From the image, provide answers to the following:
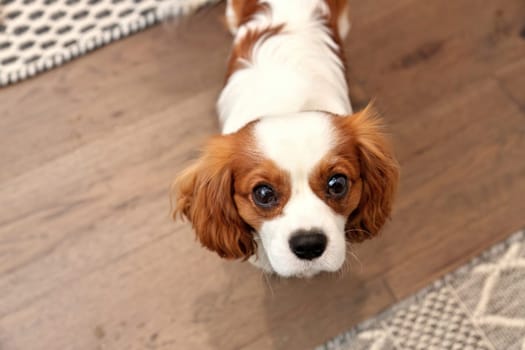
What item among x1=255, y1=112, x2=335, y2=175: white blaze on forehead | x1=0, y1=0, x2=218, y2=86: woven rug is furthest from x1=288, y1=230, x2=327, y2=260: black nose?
x1=0, y1=0, x2=218, y2=86: woven rug

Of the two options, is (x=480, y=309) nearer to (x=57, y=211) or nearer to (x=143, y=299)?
(x=143, y=299)

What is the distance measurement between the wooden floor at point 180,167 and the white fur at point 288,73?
0.40 meters

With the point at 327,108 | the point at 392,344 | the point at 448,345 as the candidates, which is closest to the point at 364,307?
the point at 392,344

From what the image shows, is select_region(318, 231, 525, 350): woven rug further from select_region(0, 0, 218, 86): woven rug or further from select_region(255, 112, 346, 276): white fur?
select_region(0, 0, 218, 86): woven rug

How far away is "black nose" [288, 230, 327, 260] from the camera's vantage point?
1111 mm

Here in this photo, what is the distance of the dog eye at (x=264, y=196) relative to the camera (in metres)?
1.14

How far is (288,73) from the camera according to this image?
1412 millimetres

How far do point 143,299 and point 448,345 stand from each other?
88 centimetres

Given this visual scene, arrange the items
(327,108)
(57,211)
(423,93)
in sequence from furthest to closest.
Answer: (423,93)
(57,211)
(327,108)


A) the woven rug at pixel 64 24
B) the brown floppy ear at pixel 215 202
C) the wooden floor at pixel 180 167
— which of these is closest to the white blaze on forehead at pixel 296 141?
the brown floppy ear at pixel 215 202

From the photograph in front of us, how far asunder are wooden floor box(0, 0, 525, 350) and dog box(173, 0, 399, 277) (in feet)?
0.94

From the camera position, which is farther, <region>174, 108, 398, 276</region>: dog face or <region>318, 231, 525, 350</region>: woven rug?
<region>318, 231, 525, 350</region>: woven rug

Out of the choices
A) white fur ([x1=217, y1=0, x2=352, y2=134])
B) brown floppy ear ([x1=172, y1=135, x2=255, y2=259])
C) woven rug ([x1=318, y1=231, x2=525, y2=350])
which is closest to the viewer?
brown floppy ear ([x1=172, y1=135, x2=255, y2=259])

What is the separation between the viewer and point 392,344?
1.58 m
